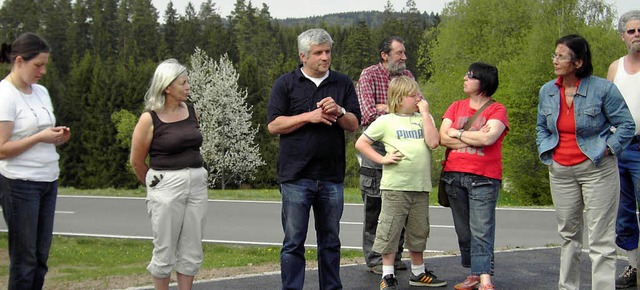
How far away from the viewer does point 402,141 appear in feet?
19.6

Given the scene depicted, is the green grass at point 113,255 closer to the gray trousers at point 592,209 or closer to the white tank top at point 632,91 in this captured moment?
the gray trousers at point 592,209

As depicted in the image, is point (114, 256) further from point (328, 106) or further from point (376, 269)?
point (328, 106)

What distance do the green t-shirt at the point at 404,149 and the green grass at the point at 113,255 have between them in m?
4.57

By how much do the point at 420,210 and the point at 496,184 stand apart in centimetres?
68

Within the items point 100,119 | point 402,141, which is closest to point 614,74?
point 402,141

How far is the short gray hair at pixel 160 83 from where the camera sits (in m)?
5.21

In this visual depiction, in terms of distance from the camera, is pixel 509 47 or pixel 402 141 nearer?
pixel 402 141

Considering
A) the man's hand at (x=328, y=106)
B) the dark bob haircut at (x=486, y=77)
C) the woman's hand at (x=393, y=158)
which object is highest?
the dark bob haircut at (x=486, y=77)

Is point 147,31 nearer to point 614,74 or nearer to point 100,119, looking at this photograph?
point 100,119

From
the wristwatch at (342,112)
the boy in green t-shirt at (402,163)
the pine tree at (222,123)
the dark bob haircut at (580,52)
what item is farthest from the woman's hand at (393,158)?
the pine tree at (222,123)

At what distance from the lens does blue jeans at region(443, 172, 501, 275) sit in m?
5.82

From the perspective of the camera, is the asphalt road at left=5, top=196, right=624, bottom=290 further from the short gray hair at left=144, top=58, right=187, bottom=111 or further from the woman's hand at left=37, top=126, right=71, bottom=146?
the woman's hand at left=37, top=126, right=71, bottom=146

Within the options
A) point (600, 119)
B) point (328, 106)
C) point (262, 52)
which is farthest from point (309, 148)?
point (262, 52)

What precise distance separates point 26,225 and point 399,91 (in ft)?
10.2
